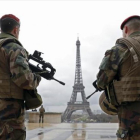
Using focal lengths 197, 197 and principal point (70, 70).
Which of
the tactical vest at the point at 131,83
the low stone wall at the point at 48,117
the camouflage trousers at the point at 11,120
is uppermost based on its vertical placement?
the tactical vest at the point at 131,83

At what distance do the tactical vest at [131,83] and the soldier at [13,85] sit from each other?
40.9 inches

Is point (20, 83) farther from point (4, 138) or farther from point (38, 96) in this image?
point (4, 138)

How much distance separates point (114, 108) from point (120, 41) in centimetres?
84

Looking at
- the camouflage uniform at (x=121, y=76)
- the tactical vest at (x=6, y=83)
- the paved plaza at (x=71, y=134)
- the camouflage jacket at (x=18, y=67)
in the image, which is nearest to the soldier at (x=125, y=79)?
the camouflage uniform at (x=121, y=76)

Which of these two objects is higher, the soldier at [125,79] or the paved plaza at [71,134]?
the soldier at [125,79]

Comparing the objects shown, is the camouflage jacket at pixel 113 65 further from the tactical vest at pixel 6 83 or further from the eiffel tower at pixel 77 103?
the eiffel tower at pixel 77 103

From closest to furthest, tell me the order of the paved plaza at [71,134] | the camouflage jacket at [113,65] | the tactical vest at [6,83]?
the camouflage jacket at [113,65] → the tactical vest at [6,83] → the paved plaza at [71,134]

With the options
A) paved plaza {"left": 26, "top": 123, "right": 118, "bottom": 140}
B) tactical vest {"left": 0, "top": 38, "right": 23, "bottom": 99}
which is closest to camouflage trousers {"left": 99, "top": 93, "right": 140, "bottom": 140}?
tactical vest {"left": 0, "top": 38, "right": 23, "bottom": 99}

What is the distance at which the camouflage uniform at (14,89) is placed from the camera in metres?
2.33

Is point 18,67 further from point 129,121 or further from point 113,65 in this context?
point 129,121

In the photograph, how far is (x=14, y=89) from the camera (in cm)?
244

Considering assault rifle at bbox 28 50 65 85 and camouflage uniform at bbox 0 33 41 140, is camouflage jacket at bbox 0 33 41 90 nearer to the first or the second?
camouflage uniform at bbox 0 33 41 140

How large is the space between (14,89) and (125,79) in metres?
1.34

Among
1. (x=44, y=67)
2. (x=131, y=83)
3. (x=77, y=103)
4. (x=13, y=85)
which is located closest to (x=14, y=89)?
(x=13, y=85)
